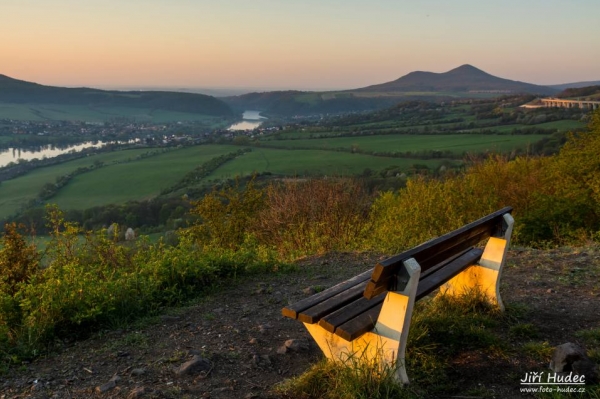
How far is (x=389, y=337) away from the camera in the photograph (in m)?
2.94

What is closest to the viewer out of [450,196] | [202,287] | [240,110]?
[202,287]

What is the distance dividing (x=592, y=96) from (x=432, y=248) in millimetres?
62186

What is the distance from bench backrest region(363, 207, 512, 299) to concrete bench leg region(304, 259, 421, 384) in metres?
0.08

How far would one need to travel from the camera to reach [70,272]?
4.88 meters

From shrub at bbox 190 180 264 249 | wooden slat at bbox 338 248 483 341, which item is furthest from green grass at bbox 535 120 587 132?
wooden slat at bbox 338 248 483 341

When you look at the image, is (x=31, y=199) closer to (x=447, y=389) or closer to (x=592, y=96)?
(x=447, y=389)

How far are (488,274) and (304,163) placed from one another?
4172cm

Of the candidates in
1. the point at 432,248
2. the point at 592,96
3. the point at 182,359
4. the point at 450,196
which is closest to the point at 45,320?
the point at 182,359

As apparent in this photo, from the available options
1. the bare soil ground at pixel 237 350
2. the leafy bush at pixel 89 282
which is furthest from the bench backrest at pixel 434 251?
the leafy bush at pixel 89 282

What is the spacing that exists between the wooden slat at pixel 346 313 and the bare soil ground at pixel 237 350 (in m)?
0.67

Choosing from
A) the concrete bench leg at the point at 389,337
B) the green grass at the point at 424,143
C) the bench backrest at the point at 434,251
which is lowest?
the green grass at the point at 424,143

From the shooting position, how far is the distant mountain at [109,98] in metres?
146

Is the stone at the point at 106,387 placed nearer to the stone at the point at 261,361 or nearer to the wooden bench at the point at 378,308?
the stone at the point at 261,361

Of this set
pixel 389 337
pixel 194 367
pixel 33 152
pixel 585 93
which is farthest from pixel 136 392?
pixel 33 152
